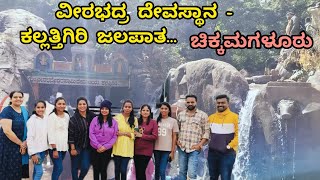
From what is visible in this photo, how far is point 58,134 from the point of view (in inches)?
161

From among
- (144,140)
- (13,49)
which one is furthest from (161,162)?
(13,49)

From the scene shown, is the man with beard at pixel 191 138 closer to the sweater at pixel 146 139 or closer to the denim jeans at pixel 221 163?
the denim jeans at pixel 221 163

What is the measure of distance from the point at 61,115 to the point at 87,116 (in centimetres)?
27

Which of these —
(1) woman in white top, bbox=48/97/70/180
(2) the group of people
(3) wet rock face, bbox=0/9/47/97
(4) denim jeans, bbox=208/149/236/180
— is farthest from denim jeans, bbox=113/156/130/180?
(3) wet rock face, bbox=0/9/47/97

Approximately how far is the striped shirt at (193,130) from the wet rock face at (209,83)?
872cm

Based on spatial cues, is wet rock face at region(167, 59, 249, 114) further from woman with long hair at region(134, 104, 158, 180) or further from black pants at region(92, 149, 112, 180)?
black pants at region(92, 149, 112, 180)

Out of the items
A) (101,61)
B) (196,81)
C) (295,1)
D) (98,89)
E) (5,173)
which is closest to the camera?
(5,173)

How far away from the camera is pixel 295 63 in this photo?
14164 mm

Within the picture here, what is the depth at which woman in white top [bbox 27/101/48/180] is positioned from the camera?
394 centimetres

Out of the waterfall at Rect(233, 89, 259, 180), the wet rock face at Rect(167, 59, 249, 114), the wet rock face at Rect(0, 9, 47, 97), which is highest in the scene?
the wet rock face at Rect(0, 9, 47, 97)

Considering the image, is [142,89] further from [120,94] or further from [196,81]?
[196,81]

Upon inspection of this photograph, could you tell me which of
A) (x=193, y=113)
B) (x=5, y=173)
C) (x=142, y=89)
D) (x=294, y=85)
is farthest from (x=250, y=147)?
(x=5, y=173)

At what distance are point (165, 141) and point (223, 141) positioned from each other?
621 millimetres

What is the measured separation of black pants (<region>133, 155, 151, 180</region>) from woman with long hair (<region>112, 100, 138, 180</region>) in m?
0.09
